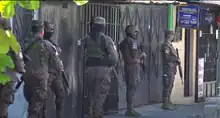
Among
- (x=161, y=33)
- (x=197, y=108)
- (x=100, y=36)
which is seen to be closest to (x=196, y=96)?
(x=197, y=108)

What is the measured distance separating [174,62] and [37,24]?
5091 millimetres

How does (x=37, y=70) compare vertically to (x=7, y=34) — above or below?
below

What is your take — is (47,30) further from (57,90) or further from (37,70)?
(57,90)

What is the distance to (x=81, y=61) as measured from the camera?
996 centimetres

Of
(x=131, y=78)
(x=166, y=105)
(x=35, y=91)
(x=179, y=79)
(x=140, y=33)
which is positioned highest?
(x=140, y=33)

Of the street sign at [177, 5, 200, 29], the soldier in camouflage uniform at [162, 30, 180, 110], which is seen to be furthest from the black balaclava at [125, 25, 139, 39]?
the street sign at [177, 5, 200, 29]

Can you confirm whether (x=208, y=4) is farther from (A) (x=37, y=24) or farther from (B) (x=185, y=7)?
(A) (x=37, y=24)

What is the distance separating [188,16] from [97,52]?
5.59m

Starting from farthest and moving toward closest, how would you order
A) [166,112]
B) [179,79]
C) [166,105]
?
[179,79] < [166,105] < [166,112]

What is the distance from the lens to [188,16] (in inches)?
544

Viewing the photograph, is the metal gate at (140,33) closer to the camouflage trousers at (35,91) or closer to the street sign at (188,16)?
the street sign at (188,16)

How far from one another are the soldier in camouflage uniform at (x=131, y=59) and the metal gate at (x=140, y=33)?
1.63 ft

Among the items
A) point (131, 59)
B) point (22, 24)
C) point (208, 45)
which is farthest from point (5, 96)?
point (208, 45)

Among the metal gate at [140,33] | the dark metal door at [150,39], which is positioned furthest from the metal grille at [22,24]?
the dark metal door at [150,39]
